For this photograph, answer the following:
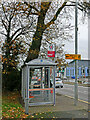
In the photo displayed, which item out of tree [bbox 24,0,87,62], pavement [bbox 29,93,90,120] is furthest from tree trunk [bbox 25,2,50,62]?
pavement [bbox 29,93,90,120]

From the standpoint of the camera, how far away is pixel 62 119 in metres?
6.51

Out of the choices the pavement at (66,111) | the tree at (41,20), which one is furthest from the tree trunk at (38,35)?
the pavement at (66,111)

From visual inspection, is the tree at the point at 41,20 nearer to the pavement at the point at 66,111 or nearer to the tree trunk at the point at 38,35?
the tree trunk at the point at 38,35

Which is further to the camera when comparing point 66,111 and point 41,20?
point 41,20

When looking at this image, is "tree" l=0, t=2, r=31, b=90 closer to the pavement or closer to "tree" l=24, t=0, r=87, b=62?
"tree" l=24, t=0, r=87, b=62

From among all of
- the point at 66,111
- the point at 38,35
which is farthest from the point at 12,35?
the point at 66,111

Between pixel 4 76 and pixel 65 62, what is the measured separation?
17.9 feet

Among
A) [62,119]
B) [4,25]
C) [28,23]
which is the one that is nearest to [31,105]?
[62,119]

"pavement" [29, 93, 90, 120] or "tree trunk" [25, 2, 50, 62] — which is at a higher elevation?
"tree trunk" [25, 2, 50, 62]

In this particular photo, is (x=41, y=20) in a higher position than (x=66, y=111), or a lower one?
higher

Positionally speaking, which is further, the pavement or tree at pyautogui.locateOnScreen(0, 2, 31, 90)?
tree at pyautogui.locateOnScreen(0, 2, 31, 90)

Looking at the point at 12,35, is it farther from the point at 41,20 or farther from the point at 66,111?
the point at 66,111

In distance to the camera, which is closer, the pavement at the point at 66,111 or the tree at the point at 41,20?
the pavement at the point at 66,111

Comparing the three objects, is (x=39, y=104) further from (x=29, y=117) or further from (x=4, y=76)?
(x=4, y=76)
